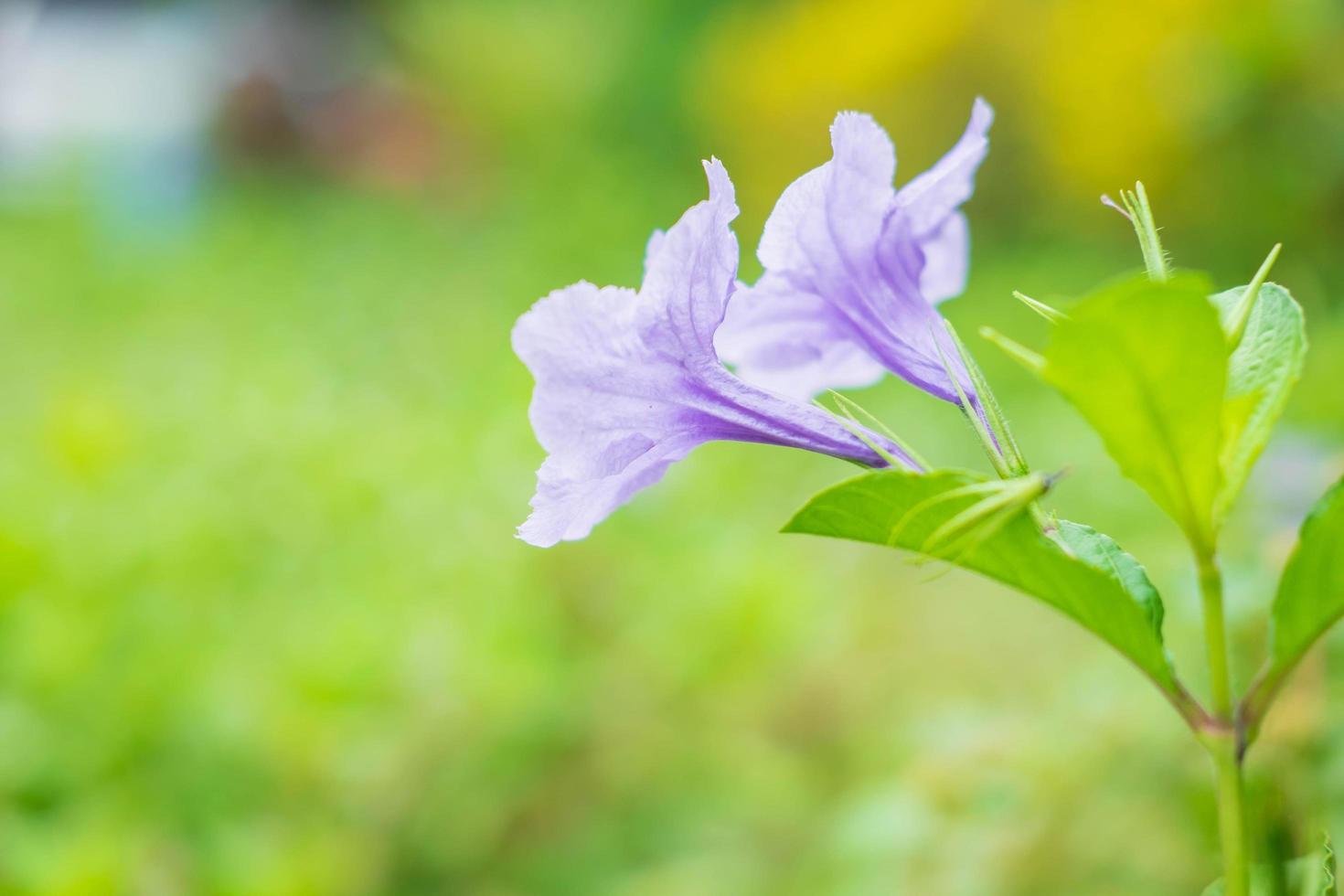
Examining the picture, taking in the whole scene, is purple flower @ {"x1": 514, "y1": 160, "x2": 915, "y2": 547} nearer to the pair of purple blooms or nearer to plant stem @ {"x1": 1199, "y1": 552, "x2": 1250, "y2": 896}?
the pair of purple blooms

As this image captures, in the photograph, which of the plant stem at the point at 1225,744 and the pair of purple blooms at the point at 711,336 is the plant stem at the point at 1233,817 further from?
the pair of purple blooms at the point at 711,336

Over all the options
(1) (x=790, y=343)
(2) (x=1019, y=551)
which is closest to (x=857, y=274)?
(1) (x=790, y=343)

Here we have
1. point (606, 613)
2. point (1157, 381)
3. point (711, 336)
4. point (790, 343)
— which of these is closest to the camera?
point (1157, 381)

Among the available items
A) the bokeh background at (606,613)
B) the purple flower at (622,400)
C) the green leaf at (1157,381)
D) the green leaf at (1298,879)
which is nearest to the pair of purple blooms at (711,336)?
the purple flower at (622,400)

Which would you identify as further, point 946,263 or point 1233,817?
point 946,263

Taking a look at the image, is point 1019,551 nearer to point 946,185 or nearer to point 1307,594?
point 1307,594

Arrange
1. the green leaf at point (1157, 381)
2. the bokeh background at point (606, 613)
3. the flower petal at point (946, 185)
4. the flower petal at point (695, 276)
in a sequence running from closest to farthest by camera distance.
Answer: the green leaf at point (1157, 381)
the flower petal at point (695, 276)
the flower petal at point (946, 185)
the bokeh background at point (606, 613)

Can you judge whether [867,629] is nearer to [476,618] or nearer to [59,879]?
[476,618]

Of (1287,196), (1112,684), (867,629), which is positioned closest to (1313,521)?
(1112,684)
